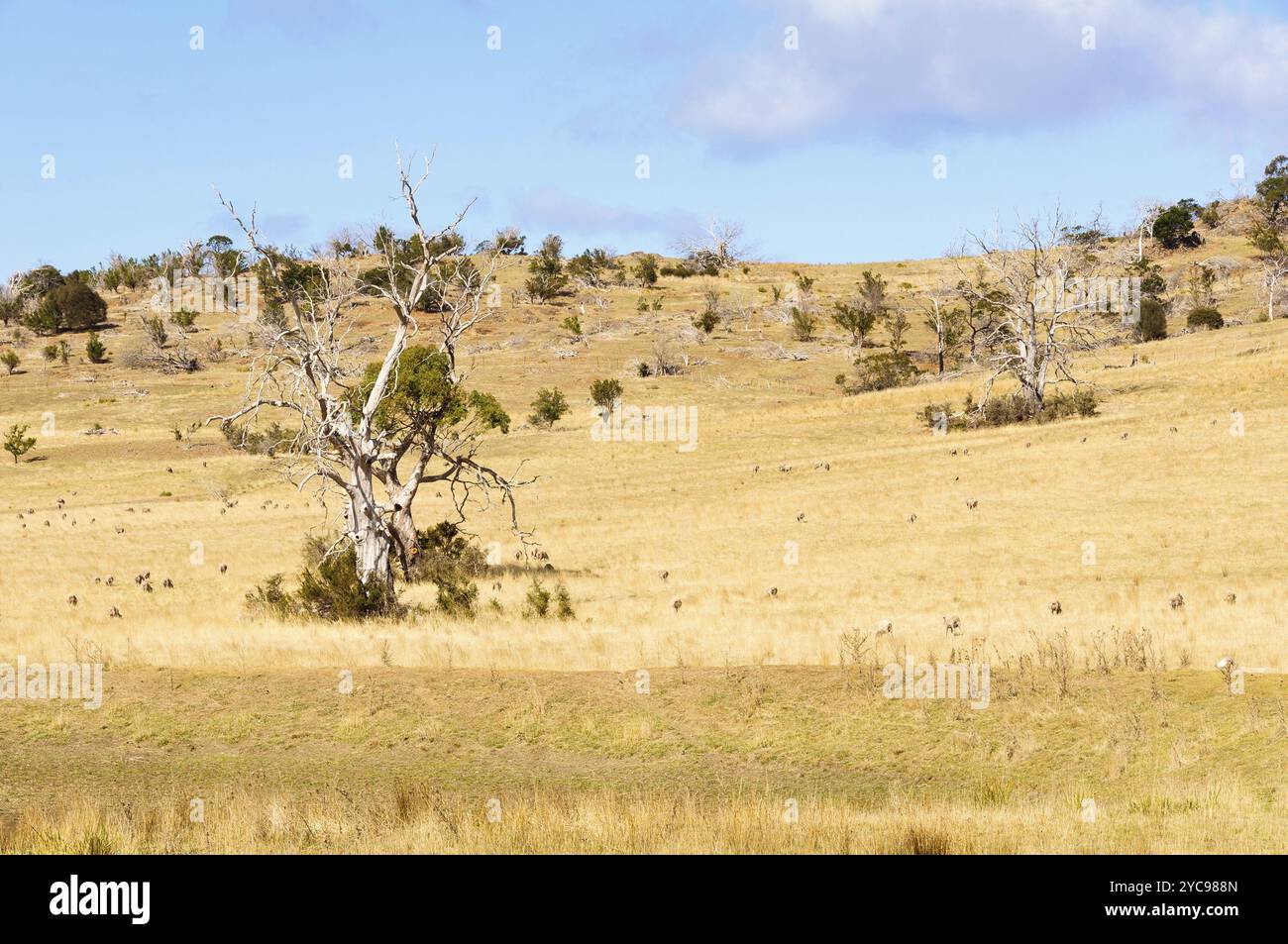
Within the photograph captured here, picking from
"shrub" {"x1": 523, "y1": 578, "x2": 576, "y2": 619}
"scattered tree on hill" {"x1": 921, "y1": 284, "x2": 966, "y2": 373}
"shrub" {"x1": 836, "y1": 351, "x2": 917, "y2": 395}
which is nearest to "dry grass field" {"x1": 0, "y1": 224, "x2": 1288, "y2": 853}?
"shrub" {"x1": 523, "y1": 578, "x2": 576, "y2": 619}

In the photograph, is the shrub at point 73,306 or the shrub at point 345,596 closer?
the shrub at point 345,596

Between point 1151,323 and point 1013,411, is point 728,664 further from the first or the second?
point 1151,323

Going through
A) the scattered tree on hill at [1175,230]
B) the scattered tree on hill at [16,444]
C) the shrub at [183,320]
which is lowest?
the scattered tree on hill at [16,444]

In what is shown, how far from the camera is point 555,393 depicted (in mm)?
69250

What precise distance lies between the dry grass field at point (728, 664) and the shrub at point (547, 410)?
12.9 m

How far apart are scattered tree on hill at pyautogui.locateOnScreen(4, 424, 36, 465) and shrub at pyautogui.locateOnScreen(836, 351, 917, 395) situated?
161ft

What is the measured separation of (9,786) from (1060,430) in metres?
47.1

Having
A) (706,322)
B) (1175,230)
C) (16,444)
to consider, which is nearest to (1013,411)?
(706,322)

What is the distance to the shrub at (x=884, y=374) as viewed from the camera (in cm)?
7800

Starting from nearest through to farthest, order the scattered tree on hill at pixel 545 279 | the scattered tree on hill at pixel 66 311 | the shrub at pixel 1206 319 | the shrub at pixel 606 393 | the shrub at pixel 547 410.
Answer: the shrub at pixel 547 410 < the shrub at pixel 606 393 < the shrub at pixel 1206 319 < the scattered tree on hill at pixel 66 311 < the scattered tree on hill at pixel 545 279

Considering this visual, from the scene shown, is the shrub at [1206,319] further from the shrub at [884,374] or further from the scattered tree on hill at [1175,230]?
the scattered tree on hill at [1175,230]

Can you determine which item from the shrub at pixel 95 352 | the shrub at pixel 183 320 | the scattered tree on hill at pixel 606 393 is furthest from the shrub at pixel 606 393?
the shrub at pixel 95 352
